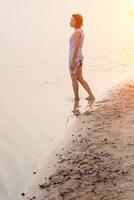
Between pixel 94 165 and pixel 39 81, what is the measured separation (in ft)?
25.3

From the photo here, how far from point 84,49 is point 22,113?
12.5m

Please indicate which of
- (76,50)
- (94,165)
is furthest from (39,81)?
(94,165)

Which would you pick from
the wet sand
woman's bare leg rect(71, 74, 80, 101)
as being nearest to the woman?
woman's bare leg rect(71, 74, 80, 101)

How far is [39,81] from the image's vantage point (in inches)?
563

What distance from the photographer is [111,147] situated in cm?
737

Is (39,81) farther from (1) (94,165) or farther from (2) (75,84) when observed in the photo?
(1) (94,165)

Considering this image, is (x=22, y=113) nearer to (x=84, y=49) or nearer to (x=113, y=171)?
(x=113, y=171)

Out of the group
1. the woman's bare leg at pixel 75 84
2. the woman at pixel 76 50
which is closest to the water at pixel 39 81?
the woman's bare leg at pixel 75 84

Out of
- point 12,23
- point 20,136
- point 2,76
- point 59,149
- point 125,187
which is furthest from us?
point 12,23

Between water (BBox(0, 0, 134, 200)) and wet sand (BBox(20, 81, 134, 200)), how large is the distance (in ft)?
1.28

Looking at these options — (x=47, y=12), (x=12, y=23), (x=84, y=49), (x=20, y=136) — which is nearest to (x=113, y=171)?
(x=20, y=136)

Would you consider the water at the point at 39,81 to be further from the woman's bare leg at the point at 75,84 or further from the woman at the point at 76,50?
the woman at the point at 76,50

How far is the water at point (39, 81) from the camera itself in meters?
7.91

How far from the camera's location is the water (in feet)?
25.9
